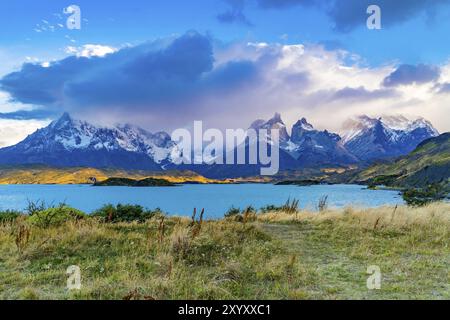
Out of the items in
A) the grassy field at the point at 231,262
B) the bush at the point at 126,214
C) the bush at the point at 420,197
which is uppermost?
the grassy field at the point at 231,262

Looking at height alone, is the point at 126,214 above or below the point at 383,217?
below

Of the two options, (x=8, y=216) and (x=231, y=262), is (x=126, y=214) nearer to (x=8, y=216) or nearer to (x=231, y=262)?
(x=8, y=216)

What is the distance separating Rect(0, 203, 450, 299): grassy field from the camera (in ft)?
27.7

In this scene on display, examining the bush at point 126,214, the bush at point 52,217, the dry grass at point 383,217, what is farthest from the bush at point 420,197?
the bush at point 52,217

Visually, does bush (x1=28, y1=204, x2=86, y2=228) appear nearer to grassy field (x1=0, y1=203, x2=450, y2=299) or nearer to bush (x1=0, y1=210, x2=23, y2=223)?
grassy field (x1=0, y1=203, x2=450, y2=299)

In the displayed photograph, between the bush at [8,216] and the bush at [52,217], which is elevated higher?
the bush at [52,217]

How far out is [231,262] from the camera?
413 inches

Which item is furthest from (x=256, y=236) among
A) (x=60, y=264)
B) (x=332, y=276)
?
(x=60, y=264)

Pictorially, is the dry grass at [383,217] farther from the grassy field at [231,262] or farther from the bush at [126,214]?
the bush at [126,214]

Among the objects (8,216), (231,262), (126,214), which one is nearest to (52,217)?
(8,216)

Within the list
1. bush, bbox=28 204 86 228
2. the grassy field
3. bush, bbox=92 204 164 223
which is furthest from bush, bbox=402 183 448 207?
bush, bbox=28 204 86 228

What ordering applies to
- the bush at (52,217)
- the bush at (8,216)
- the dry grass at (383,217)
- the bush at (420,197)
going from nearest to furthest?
the bush at (52,217) < the dry grass at (383,217) < the bush at (8,216) < the bush at (420,197)

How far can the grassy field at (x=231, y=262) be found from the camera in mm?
8453
